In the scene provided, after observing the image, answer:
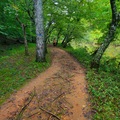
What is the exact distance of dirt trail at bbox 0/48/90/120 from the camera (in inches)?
168

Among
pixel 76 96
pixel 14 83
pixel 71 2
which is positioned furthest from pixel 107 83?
pixel 71 2

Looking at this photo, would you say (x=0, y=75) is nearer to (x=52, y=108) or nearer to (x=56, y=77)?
(x=56, y=77)

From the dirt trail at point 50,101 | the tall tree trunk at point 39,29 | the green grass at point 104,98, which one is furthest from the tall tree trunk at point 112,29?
the tall tree trunk at point 39,29

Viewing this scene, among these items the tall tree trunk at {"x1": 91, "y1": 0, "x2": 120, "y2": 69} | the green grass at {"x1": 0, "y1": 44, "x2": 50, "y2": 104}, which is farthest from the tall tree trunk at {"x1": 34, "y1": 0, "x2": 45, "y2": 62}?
the tall tree trunk at {"x1": 91, "y1": 0, "x2": 120, "y2": 69}

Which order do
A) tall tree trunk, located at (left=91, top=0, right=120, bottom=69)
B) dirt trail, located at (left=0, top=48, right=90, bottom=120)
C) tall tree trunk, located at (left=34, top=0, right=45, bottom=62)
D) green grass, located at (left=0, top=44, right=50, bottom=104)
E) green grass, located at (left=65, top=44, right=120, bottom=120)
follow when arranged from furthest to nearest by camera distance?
tall tree trunk, located at (left=34, top=0, right=45, bottom=62), tall tree trunk, located at (left=91, top=0, right=120, bottom=69), green grass, located at (left=0, top=44, right=50, bottom=104), green grass, located at (left=65, top=44, right=120, bottom=120), dirt trail, located at (left=0, top=48, right=90, bottom=120)

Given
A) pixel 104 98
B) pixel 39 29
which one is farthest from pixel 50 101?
pixel 39 29

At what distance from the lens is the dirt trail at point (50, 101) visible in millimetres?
4262

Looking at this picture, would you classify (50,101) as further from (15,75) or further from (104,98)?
(15,75)

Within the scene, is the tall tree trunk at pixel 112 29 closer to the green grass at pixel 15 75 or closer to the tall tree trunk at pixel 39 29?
the green grass at pixel 15 75

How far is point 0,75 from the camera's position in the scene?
23.5 ft

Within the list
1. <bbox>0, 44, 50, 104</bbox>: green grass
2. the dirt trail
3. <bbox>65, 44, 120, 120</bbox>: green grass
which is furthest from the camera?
<bbox>0, 44, 50, 104</bbox>: green grass

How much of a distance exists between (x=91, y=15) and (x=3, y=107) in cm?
987

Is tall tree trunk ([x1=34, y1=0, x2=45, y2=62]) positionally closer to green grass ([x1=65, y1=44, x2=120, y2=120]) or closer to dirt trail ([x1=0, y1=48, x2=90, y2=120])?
dirt trail ([x1=0, y1=48, x2=90, y2=120])

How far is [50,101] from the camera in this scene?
195 inches
